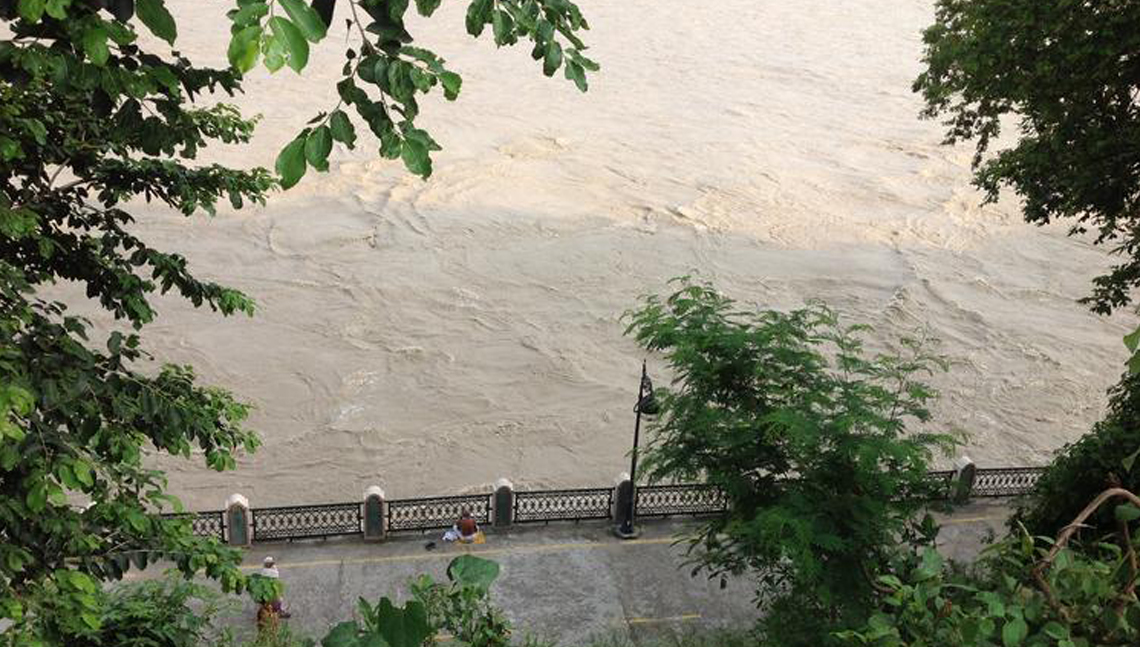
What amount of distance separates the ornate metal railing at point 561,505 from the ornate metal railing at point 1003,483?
6.53 metres

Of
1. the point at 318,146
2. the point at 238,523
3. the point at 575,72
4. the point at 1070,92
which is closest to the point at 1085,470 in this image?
the point at 1070,92

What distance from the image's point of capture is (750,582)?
15.1 meters

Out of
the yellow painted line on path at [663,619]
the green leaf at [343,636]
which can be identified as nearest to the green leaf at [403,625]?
the green leaf at [343,636]

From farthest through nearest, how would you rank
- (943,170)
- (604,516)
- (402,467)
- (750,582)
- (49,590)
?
1. (943,170)
2. (402,467)
3. (604,516)
4. (750,582)
5. (49,590)

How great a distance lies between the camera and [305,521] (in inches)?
627

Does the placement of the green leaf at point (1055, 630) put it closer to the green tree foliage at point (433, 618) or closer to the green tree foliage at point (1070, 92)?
the green tree foliage at point (433, 618)

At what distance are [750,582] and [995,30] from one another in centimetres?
828

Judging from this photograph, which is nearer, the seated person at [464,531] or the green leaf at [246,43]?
the green leaf at [246,43]

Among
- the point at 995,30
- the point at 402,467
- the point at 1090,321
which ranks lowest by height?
the point at 402,467

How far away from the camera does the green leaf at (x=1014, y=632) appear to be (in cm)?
299

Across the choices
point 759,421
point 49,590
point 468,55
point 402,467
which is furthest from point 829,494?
point 468,55

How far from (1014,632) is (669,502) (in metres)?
14.0

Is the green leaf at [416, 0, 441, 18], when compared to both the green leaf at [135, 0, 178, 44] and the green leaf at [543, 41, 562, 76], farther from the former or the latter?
the green leaf at [135, 0, 178, 44]

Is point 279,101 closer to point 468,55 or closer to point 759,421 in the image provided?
point 468,55
